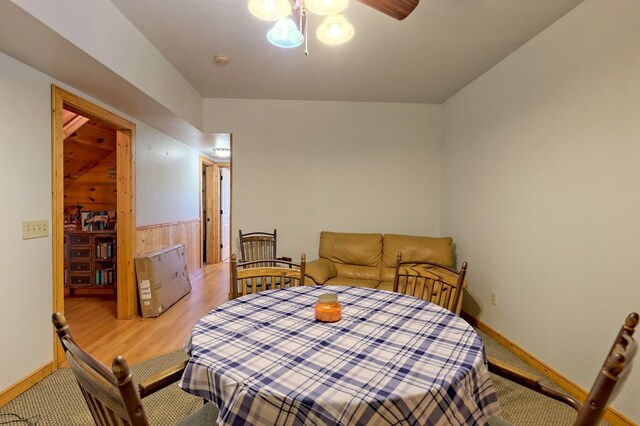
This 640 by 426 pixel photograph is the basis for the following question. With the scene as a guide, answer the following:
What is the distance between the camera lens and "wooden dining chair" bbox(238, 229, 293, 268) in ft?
11.8

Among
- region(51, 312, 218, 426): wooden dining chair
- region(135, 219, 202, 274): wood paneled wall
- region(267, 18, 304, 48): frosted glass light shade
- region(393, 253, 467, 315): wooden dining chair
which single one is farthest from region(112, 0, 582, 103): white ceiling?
region(51, 312, 218, 426): wooden dining chair

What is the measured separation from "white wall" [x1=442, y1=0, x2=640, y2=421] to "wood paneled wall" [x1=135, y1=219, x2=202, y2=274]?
3578 millimetres

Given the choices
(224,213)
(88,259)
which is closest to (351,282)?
(88,259)

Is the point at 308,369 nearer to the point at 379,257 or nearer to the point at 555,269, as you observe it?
the point at 555,269

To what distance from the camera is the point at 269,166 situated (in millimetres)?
3803

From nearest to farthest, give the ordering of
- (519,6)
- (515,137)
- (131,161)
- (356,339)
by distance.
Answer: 1. (356,339)
2. (519,6)
3. (515,137)
4. (131,161)

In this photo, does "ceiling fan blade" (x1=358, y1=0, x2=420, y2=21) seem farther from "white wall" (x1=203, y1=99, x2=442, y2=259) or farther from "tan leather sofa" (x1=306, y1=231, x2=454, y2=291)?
"white wall" (x1=203, y1=99, x2=442, y2=259)

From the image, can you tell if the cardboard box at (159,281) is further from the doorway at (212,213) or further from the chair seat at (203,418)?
the chair seat at (203,418)

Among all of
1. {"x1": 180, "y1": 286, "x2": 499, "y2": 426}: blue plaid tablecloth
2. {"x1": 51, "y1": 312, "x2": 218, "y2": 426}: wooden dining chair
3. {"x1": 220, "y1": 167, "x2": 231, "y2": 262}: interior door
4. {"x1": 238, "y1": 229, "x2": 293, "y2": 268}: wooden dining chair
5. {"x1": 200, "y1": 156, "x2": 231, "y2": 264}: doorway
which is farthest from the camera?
{"x1": 220, "y1": 167, "x2": 231, "y2": 262}: interior door

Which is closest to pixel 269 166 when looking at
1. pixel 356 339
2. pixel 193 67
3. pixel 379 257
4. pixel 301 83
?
pixel 301 83

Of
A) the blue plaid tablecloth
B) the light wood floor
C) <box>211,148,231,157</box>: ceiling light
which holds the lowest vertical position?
the light wood floor

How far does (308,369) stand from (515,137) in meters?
2.55

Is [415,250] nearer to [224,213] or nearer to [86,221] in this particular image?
[86,221]

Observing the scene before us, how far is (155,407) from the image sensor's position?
5.99ft
